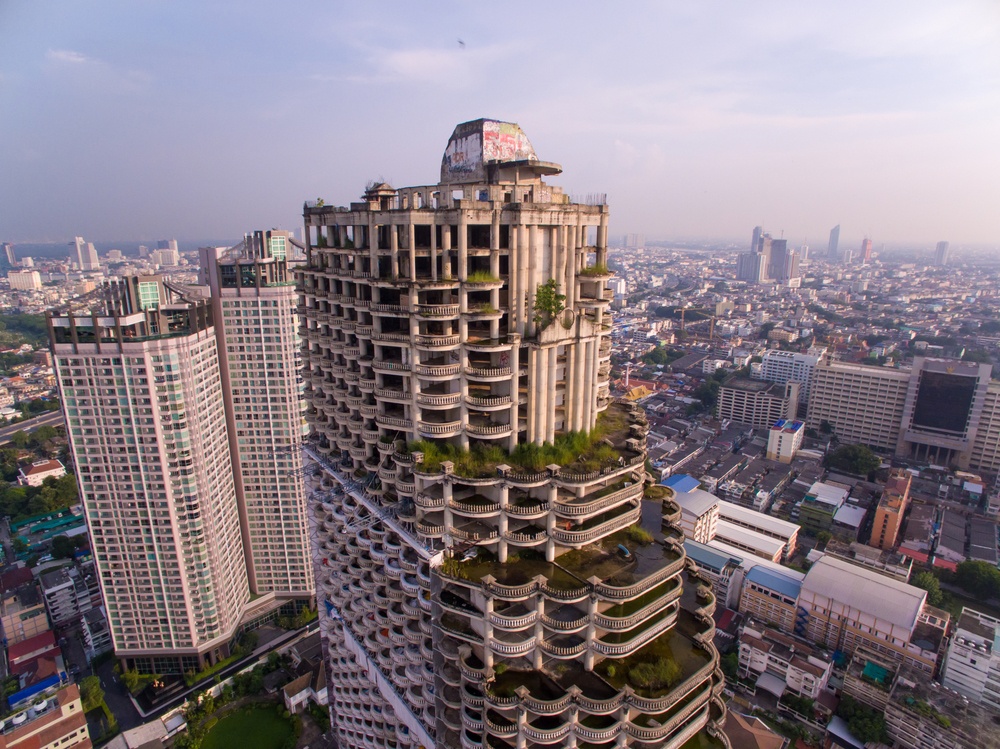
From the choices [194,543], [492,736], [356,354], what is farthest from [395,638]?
[194,543]

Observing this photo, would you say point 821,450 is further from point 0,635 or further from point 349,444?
point 0,635

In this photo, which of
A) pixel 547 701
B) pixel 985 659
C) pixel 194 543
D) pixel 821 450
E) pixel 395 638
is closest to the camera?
pixel 547 701

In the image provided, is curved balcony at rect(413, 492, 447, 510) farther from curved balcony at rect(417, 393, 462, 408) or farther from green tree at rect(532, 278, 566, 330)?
green tree at rect(532, 278, 566, 330)

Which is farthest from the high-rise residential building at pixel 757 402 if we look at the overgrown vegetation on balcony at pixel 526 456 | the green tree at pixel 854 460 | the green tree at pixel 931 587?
the overgrown vegetation on balcony at pixel 526 456

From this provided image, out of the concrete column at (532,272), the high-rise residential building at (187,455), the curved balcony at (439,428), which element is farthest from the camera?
the high-rise residential building at (187,455)

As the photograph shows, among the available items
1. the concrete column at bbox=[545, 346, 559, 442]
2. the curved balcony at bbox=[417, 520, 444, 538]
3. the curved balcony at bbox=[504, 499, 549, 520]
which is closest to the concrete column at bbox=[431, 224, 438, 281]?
the concrete column at bbox=[545, 346, 559, 442]

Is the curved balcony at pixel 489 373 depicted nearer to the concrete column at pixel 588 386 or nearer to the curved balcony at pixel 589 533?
the concrete column at pixel 588 386
